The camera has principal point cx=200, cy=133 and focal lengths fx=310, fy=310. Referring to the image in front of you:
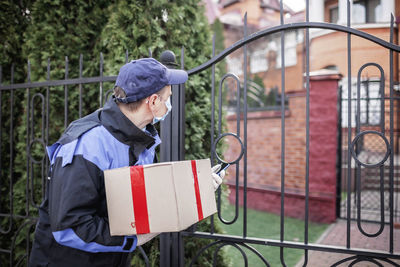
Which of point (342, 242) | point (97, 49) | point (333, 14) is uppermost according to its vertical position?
point (333, 14)

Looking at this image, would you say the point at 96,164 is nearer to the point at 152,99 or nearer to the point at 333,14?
the point at 152,99

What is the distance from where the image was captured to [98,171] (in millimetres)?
1291

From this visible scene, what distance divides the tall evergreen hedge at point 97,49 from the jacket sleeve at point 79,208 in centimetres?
131

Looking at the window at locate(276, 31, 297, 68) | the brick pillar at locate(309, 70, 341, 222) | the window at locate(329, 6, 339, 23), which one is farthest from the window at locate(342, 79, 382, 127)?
the window at locate(276, 31, 297, 68)

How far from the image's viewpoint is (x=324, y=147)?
5605 millimetres

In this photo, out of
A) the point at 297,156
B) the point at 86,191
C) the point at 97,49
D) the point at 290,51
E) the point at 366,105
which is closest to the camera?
the point at 86,191

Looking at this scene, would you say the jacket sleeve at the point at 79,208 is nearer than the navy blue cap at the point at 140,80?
Yes

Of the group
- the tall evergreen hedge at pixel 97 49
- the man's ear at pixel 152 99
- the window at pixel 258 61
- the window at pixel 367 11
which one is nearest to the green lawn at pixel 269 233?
the tall evergreen hedge at pixel 97 49

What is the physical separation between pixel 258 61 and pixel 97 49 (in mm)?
18868

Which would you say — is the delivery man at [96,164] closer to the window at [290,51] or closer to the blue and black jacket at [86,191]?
the blue and black jacket at [86,191]

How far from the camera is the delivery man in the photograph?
4.01 ft

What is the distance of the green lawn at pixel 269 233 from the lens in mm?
3875

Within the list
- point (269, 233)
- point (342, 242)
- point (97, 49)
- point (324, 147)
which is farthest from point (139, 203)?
point (324, 147)

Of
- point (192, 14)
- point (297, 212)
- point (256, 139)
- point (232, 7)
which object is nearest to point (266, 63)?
point (232, 7)
